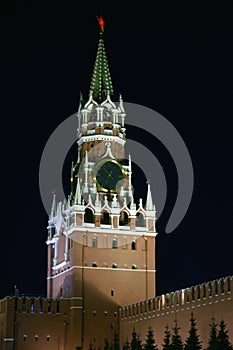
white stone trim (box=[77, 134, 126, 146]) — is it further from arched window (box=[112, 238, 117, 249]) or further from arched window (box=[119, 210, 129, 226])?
→ arched window (box=[112, 238, 117, 249])

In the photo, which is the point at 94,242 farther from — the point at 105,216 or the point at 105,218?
the point at 105,216

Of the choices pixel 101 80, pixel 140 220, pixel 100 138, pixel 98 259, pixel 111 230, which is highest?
pixel 101 80

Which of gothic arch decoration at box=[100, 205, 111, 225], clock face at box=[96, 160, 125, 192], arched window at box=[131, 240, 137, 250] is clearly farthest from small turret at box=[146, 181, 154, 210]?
gothic arch decoration at box=[100, 205, 111, 225]

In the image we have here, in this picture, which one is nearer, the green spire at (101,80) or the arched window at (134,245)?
the arched window at (134,245)

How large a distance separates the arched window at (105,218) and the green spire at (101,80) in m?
11.4

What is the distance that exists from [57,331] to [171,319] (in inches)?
456

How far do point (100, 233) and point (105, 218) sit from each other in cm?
173

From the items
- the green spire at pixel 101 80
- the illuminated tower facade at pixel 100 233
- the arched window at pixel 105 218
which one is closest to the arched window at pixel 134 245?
the illuminated tower facade at pixel 100 233

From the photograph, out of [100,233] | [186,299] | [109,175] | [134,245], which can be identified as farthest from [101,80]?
[186,299]

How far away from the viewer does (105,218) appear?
64375 mm

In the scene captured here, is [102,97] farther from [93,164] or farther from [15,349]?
[15,349]

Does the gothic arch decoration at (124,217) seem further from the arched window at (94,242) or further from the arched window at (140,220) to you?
the arched window at (94,242)

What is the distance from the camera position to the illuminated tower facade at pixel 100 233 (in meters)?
61.0

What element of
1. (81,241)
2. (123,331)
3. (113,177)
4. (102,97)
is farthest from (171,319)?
(102,97)
